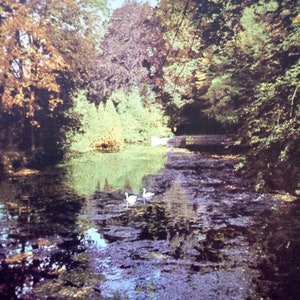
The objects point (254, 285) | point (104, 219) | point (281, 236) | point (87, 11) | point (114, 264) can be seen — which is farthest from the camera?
point (87, 11)

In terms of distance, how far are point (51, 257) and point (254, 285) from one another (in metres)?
1.38

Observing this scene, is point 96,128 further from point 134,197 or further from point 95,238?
point 95,238

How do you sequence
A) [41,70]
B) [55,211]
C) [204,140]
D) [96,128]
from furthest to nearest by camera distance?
[96,128] → [41,70] → [204,140] → [55,211]

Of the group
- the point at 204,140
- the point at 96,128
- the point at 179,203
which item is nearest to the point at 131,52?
the point at 96,128

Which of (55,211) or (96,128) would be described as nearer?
(55,211)

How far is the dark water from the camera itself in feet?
7.23

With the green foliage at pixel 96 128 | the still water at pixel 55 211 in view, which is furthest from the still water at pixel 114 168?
the green foliage at pixel 96 128

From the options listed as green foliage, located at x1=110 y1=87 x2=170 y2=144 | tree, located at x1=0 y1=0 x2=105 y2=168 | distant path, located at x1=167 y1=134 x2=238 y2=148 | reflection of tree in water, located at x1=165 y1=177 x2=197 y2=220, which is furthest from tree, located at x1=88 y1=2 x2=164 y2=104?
reflection of tree in water, located at x1=165 y1=177 x2=197 y2=220

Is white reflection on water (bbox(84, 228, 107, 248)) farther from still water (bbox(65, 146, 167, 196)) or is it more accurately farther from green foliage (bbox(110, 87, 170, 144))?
green foliage (bbox(110, 87, 170, 144))

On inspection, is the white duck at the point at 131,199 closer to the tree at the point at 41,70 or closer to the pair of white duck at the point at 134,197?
the pair of white duck at the point at 134,197

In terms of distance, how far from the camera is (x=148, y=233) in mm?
2943

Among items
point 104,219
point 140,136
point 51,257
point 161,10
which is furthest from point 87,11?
point 51,257

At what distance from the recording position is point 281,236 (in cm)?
282

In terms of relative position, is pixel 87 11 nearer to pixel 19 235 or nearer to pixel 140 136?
pixel 140 136
